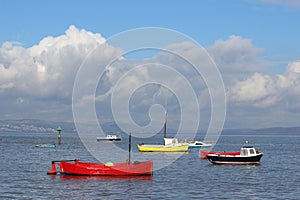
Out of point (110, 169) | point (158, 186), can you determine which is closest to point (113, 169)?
point (110, 169)

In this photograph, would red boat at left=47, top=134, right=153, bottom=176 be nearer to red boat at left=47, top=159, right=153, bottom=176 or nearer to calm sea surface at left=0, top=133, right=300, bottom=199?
red boat at left=47, top=159, right=153, bottom=176

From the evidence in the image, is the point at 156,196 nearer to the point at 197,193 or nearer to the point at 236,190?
the point at 197,193

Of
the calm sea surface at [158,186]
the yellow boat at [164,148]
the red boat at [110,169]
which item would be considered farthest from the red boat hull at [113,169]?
the yellow boat at [164,148]

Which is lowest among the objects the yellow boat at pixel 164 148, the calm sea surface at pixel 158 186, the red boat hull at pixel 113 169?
the calm sea surface at pixel 158 186

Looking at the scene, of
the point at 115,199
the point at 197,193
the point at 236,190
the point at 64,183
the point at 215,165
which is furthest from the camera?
the point at 215,165

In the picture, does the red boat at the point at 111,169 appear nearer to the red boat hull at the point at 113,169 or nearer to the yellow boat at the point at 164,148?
the red boat hull at the point at 113,169

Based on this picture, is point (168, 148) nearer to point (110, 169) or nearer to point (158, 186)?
point (110, 169)

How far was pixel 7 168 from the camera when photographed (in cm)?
8256

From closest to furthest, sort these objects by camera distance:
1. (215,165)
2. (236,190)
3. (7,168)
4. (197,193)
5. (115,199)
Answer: (115,199)
(197,193)
(236,190)
(7,168)
(215,165)

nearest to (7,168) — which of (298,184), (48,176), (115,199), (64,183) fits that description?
(48,176)

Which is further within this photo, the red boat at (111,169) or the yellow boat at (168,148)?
the yellow boat at (168,148)

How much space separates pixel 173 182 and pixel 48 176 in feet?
61.6

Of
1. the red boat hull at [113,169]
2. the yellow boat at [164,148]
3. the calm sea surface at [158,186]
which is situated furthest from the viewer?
the yellow boat at [164,148]

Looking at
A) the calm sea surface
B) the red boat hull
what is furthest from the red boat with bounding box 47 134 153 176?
the calm sea surface
